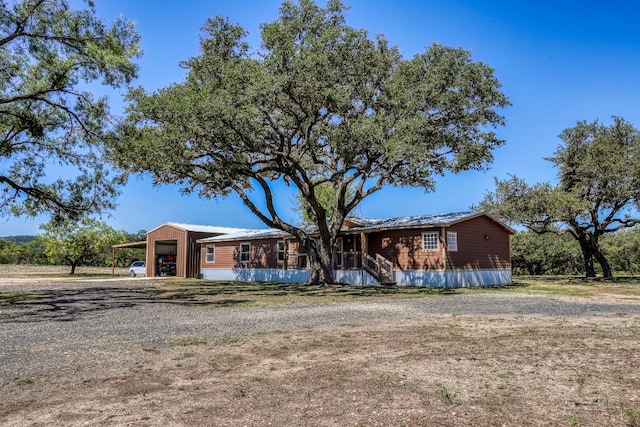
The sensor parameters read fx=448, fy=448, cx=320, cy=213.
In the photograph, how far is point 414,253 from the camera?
2391cm

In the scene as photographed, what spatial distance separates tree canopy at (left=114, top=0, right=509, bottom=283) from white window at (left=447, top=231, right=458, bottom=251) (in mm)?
3167

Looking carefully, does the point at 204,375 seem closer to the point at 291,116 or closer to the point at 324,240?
the point at 291,116

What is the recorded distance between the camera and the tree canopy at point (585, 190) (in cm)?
2672

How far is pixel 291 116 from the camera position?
2019 cm

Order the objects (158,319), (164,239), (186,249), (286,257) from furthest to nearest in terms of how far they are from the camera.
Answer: (164,239) → (186,249) → (286,257) → (158,319)

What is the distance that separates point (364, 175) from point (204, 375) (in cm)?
1821

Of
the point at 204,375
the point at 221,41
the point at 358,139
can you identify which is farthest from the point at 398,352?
the point at 221,41

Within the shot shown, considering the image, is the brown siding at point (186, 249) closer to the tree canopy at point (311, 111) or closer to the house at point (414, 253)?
the house at point (414, 253)

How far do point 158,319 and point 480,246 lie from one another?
64.1ft

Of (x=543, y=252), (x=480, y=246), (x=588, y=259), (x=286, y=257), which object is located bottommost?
(x=588, y=259)

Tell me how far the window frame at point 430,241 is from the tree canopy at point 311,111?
279cm

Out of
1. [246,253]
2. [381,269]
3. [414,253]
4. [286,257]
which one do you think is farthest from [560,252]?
[246,253]

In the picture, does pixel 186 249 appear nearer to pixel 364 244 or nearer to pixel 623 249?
pixel 364 244

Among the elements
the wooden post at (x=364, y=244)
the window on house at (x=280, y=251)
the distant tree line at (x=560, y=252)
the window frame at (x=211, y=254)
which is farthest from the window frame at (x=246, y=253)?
the distant tree line at (x=560, y=252)
